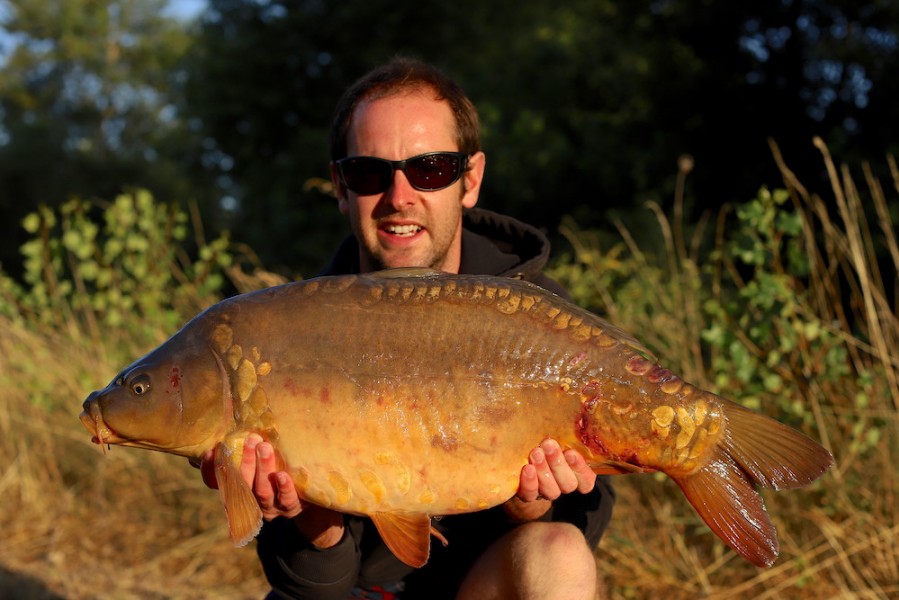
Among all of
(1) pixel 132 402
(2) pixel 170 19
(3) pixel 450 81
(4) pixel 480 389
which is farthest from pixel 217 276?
(2) pixel 170 19

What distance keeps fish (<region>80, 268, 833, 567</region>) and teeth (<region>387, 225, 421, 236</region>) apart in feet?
1.64

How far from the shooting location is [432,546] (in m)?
1.96

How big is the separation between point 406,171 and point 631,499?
1465mm

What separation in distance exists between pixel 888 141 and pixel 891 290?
1.36 meters

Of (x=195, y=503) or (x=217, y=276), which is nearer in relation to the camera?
(x=195, y=503)

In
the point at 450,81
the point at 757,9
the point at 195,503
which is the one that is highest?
→ the point at 757,9

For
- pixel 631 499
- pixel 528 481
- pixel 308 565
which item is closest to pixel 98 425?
pixel 308 565

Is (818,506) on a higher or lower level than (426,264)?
lower

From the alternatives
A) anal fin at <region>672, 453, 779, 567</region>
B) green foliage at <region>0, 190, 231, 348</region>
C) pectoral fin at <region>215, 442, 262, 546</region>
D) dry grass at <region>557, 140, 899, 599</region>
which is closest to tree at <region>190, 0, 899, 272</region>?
green foliage at <region>0, 190, 231, 348</region>

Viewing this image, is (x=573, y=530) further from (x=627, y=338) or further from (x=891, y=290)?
(x=891, y=290)

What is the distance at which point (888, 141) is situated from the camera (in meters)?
6.55

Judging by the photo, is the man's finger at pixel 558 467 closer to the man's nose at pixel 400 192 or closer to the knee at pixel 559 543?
the knee at pixel 559 543

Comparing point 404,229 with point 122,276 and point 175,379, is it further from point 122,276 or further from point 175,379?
point 122,276

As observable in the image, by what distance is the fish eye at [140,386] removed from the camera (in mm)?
1519
